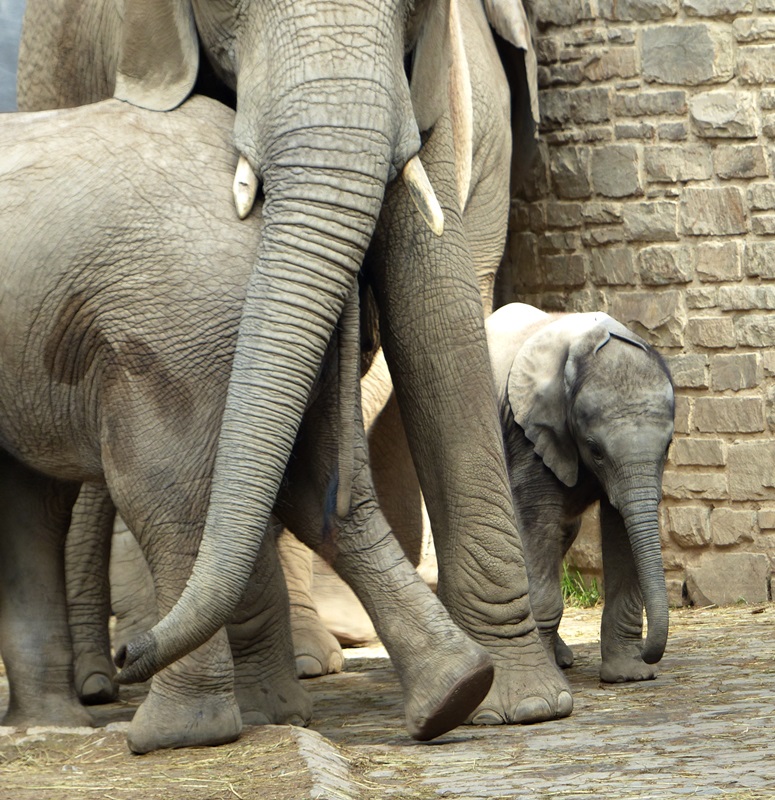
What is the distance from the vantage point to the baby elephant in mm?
5996

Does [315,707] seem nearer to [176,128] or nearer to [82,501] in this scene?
[82,501]

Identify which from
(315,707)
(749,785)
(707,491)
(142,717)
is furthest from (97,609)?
(707,491)

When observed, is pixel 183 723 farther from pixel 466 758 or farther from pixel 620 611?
pixel 620 611

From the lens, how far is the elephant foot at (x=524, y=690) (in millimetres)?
5281

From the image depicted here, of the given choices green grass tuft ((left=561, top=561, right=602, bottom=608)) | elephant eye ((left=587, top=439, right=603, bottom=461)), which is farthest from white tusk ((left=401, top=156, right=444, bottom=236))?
green grass tuft ((left=561, top=561, right=602, bottom=608))

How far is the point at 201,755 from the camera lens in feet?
15.4

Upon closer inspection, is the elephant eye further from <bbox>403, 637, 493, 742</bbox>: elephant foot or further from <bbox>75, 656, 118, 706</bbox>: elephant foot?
<bbox>75, 656, 118, 706</bbox>: elephant foot

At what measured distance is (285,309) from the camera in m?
4.58

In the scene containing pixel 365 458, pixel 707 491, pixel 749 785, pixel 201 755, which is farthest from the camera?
pixel 707 491

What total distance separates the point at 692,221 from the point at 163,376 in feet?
16.1

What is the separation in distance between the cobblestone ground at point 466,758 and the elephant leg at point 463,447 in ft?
0.68

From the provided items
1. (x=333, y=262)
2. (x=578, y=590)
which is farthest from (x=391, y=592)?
(x=578, y=590)

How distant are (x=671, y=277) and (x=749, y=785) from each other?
5.13 meters

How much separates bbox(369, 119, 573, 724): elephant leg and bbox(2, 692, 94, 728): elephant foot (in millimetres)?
1200
